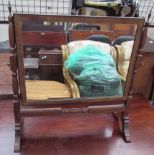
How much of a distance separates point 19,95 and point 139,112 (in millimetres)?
532

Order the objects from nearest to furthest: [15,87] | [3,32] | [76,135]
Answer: [15,87] → [76,135] → [3,32]

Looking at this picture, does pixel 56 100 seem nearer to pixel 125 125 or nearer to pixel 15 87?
pixel 15 87

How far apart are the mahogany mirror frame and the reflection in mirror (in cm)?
2

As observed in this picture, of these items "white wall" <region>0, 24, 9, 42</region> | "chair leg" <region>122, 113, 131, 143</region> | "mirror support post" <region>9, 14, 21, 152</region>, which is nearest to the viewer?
"mirror support post" <region>9, 14, 21, 152</region>

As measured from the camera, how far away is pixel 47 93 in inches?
29.3

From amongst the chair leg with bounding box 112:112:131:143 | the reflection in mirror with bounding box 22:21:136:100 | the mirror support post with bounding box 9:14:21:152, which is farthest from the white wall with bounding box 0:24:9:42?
the chair leg with bounding box 112:112:131:143

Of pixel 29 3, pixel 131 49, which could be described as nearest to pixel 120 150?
pixel 131 49

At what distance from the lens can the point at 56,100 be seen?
737 millimetres

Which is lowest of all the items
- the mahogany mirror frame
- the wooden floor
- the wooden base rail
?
the wooden floor

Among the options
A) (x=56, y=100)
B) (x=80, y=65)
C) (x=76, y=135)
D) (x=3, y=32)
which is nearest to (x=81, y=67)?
(x=80, y=65)

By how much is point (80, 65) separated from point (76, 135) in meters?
0.26

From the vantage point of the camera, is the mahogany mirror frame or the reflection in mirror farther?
the reflection in mirror

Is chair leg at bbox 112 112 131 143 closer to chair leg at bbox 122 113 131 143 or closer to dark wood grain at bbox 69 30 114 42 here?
chair leg at bbox 122 113 131 143

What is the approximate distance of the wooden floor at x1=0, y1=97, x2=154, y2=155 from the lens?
0.75 metres
